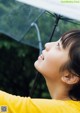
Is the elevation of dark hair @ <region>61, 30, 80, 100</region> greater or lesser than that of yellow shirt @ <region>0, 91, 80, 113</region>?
greater

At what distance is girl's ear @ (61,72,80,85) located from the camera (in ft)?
7.27

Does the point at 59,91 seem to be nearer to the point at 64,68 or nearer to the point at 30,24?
the point at 64,68

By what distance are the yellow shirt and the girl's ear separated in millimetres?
151

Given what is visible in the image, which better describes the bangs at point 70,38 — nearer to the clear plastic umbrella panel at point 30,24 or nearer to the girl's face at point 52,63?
the girl's face at point 52,63

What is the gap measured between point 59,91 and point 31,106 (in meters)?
0.22

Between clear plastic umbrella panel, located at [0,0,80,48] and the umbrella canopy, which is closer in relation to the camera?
the umbrella canopy

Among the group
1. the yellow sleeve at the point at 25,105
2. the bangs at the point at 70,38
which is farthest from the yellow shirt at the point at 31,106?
the bangs at the point at 70,38

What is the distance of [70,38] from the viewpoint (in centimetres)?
227

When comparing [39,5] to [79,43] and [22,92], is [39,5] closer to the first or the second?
[79,43]

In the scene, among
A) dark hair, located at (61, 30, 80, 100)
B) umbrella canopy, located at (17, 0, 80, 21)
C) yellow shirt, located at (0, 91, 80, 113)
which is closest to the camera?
yellow shirt, located at (0, 91, 80, 113)

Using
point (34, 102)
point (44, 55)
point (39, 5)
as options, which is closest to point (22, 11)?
point (39, 5)

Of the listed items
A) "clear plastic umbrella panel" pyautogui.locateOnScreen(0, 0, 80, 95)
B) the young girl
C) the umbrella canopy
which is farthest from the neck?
"clear plastic umbrella panel" pyautogui.locateOnScreen(0, 0, 80, 95)

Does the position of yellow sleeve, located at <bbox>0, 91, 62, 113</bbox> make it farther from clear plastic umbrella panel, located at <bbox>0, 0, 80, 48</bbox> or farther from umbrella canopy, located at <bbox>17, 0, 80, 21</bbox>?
clear plastic umbrella panel, located at <bbox>0, 0, 80, 48</bbox>

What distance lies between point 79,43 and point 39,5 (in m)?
0.54
